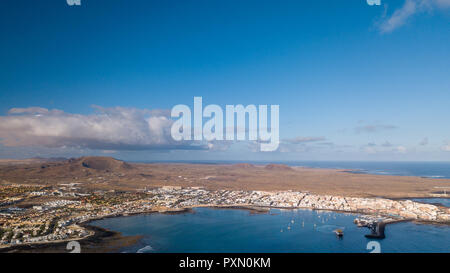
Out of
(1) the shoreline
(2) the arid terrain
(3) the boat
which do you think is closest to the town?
(1) the shoreline

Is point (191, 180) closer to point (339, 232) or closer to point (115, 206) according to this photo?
point (115, 206)

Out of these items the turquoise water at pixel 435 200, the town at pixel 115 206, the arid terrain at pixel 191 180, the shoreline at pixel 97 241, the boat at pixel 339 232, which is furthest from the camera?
the arid terrain at pixel 191 180

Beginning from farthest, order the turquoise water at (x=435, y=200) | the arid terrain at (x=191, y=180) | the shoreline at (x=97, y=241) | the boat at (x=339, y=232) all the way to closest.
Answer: the arid terrain at (x=191, y=180), the turquoise water at (x=435, y=200), the boat at (x=339, y=232), the shoreline at (x=97, y=241)

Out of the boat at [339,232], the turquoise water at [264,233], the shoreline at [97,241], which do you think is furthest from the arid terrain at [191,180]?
the boat at [339,232]

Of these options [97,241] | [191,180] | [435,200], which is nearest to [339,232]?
[97,241]

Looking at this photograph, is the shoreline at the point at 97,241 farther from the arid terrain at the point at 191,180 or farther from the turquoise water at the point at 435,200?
the arid terrain at the point at 191,180

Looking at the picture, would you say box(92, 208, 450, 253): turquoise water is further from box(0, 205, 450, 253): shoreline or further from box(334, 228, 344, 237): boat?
box(0, 205, 450, 253): shoreline

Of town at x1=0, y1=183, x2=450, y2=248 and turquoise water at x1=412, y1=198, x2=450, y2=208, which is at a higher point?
town at x1=0, y1=183, x2=450, y2=248
